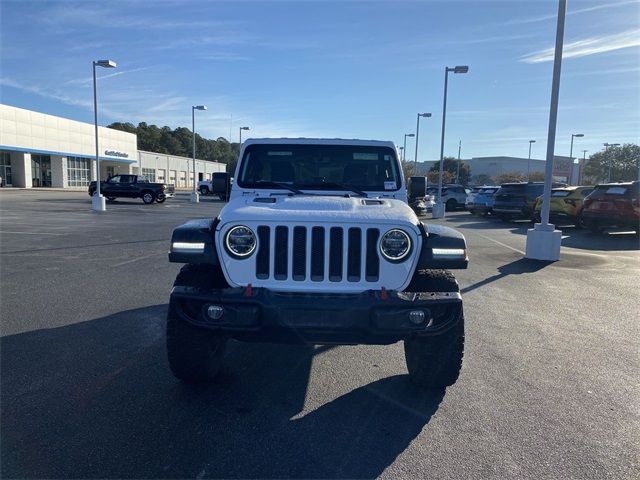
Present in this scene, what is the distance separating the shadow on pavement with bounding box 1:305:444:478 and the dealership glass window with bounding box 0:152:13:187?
4893cm

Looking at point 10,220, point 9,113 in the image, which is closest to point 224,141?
point 9,113

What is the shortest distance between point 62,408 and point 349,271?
7.36ft

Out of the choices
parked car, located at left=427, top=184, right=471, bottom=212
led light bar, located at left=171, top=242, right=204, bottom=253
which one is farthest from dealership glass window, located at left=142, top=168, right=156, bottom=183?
led light bar, located at left=171, top=242, right=204, bottom=253

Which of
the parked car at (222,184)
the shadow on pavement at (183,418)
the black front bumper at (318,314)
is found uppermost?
the parked car at (222,184)

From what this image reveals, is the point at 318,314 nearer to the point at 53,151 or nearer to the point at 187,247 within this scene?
the point at 187,247

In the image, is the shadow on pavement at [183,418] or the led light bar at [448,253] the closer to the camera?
the shadow on pavement at [183,418]

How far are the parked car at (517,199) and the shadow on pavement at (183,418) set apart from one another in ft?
56.0

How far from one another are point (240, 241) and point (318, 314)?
0.77 meters

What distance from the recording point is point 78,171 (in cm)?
5362

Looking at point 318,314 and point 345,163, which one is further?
point 345,163

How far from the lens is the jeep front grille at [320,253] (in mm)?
3260

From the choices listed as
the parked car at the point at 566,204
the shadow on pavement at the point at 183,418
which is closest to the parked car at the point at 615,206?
the parked car at the point at 566,204

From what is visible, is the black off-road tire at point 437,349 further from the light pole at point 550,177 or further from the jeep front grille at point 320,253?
the light pole at point 550,177

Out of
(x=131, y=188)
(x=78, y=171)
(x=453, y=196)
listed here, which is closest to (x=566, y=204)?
(x=453, y=196)
